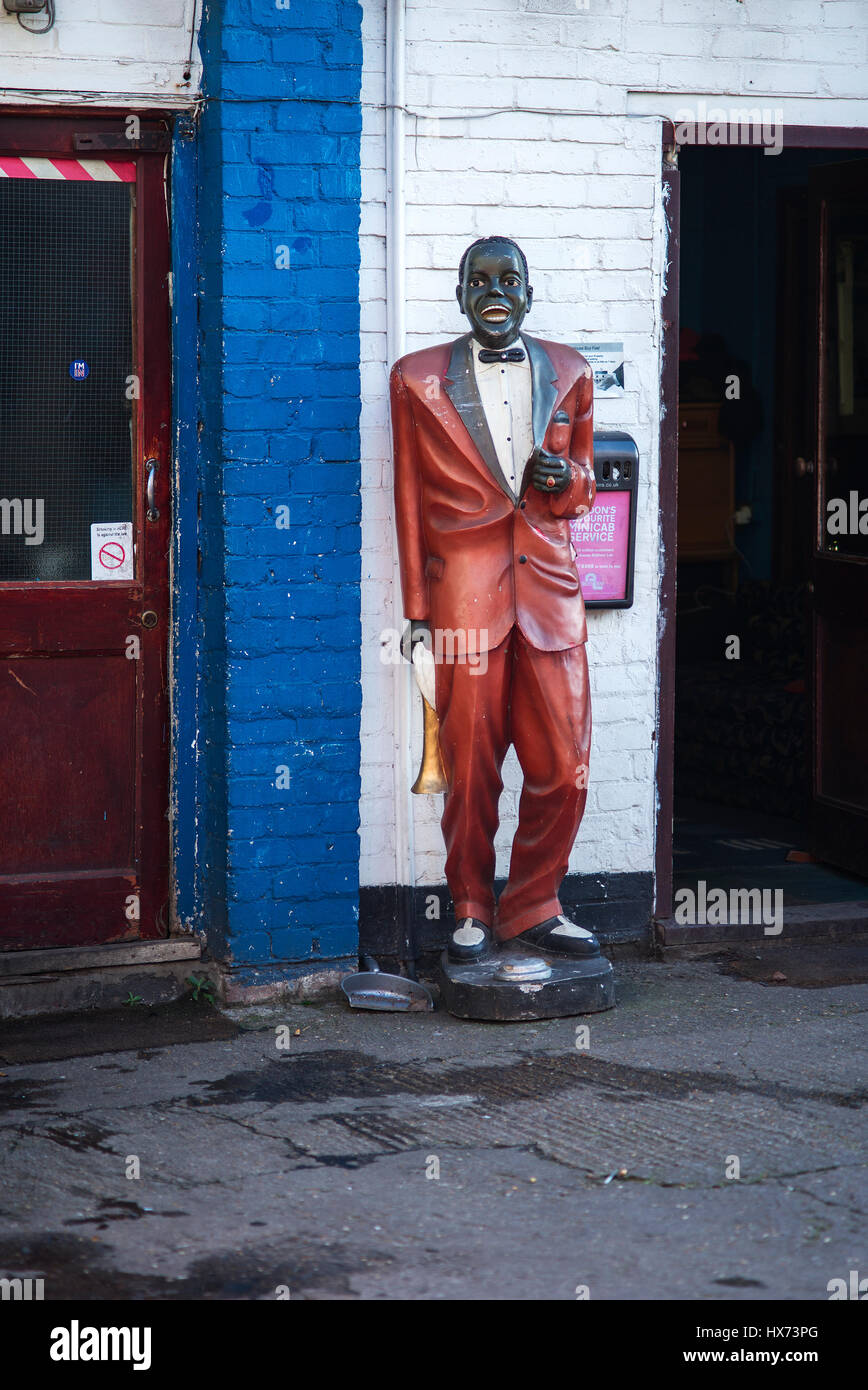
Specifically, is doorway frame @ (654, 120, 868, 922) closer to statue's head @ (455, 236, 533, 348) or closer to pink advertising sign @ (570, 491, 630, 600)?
pink advertising sign @ (570, 491, 630, 600)

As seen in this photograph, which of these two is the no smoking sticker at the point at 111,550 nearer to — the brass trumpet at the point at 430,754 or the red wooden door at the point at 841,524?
the brass trumpet at the point at 430,754

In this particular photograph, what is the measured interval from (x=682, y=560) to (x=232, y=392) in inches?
182

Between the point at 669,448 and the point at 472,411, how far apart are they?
3.54 feet

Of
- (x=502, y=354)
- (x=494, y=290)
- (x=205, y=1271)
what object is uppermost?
(x=494, y=290)

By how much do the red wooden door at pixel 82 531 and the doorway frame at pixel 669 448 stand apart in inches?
67.0

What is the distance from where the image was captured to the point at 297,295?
215 inches

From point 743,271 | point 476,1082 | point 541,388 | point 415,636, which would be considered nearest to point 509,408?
point 541,388

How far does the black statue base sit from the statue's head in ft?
6.23

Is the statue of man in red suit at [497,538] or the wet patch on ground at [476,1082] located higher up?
the statue of man in red suit at [497,538]

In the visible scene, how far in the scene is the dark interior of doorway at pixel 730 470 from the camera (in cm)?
888

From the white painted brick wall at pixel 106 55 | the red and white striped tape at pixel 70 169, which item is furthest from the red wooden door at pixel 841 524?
the red and white striped tape at pixel 70 169

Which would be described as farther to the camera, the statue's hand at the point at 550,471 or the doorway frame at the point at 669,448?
the doorway frame at the point at 669,448

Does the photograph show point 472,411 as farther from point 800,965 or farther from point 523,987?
point 800,965

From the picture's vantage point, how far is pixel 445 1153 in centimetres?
436
